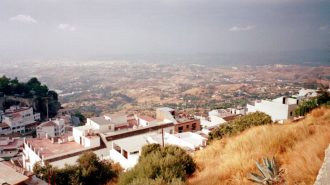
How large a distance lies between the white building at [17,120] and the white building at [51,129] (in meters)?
4.48

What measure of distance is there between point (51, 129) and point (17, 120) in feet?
19.8

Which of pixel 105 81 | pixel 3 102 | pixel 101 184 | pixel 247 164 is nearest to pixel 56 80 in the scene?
pixel 105 81

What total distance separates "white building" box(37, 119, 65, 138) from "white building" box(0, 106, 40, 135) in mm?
4479

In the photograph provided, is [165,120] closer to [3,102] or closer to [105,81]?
[3,102]

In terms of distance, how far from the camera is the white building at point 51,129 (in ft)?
123

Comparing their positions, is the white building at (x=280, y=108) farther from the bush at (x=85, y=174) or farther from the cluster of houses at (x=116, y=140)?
the bush at (x=85, y=174)

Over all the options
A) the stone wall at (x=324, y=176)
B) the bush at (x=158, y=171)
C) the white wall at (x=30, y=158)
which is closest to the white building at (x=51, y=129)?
the white wall at (x=30, y=158)

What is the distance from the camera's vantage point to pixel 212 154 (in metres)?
7.74

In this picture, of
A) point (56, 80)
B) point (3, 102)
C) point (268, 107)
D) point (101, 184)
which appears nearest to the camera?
point (101, 184)

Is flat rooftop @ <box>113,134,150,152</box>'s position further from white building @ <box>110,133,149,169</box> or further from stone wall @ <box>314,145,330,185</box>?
stone wall @ <box>314,145,330,185</box>

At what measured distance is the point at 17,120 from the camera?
40500 millimetres

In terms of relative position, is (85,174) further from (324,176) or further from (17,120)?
(17,120)

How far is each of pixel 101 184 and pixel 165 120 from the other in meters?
15.7

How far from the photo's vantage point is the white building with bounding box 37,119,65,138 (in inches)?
1474
